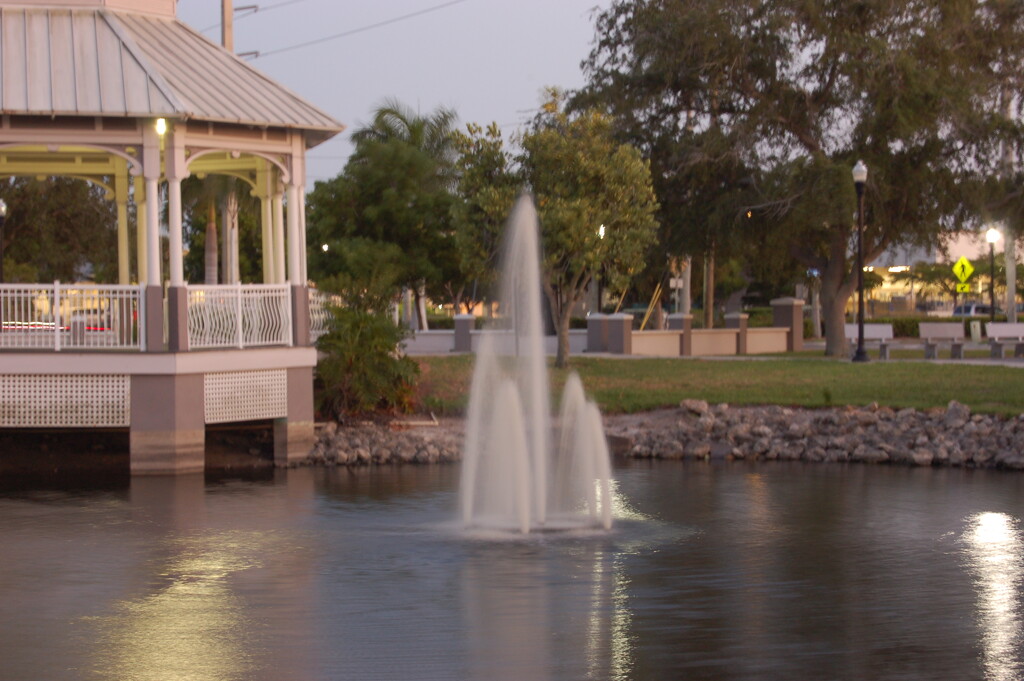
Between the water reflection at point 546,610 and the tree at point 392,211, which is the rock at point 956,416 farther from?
the tree at point 392,211

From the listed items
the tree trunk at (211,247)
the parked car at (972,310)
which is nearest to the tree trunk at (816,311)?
the parked car at (972,310)

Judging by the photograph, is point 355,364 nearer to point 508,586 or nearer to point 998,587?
point 508,586

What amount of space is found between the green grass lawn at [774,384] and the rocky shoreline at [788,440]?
1.03 m

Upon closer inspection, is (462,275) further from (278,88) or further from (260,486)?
(260,486)

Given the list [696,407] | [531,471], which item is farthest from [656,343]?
[531,471]

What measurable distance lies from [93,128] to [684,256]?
19930 mm

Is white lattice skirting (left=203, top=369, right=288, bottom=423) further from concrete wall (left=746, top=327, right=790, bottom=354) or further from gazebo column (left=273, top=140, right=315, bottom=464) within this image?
concrete wall (left=746, top=327, right=790, bottom=354)

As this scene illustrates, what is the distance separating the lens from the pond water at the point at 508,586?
9367mm

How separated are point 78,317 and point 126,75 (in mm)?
3542

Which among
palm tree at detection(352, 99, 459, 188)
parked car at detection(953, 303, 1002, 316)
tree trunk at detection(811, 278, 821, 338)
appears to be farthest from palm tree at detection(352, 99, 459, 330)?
parked car at detection(953, 303, 1002, 316)

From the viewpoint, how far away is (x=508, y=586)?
38.4 ft

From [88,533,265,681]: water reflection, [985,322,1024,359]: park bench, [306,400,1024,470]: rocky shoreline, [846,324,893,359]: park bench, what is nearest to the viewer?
[88,533,265,681]: water reflection

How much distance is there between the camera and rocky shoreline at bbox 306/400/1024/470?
2003 cm

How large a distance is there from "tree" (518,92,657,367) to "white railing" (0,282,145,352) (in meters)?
10.6
